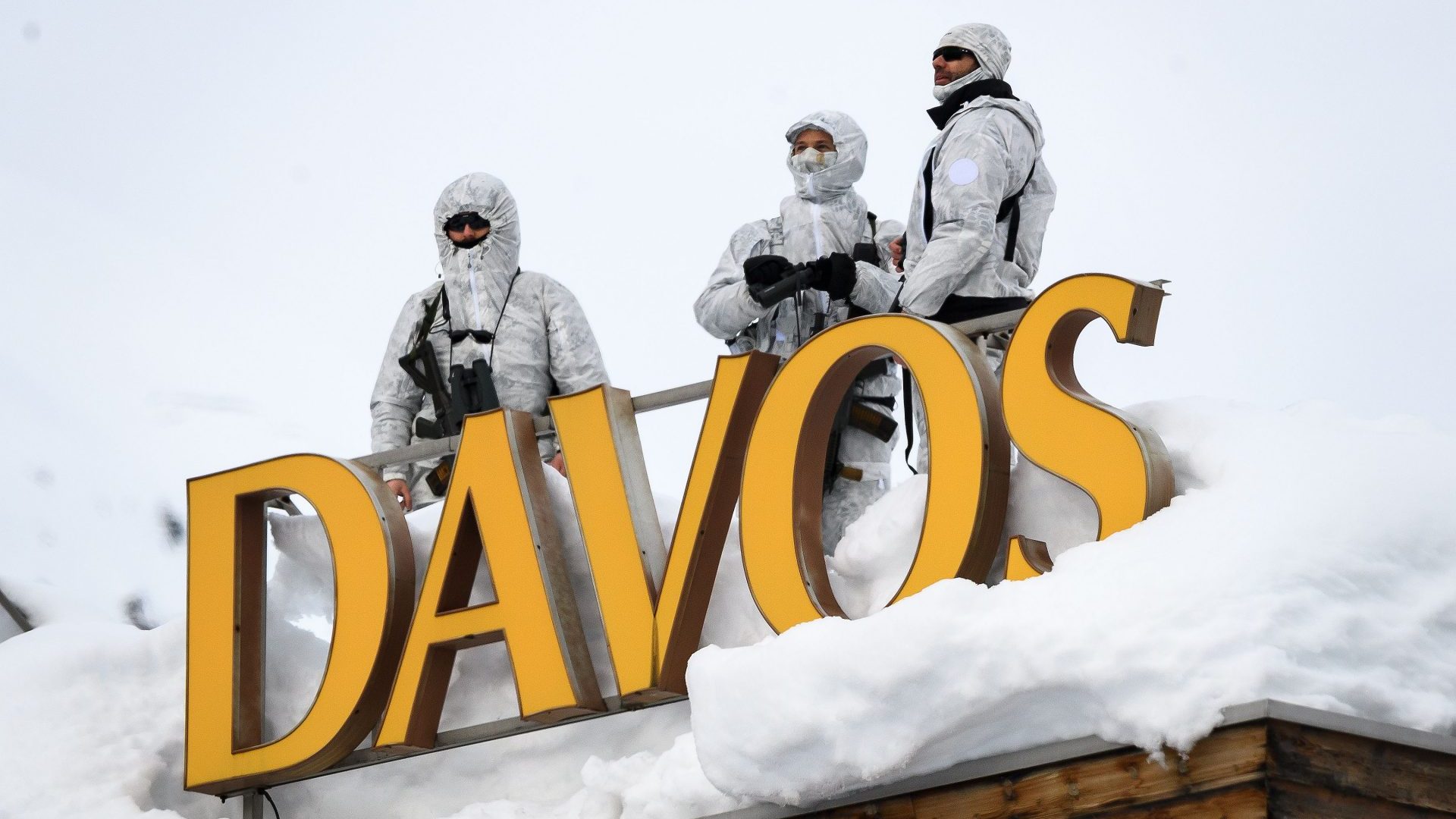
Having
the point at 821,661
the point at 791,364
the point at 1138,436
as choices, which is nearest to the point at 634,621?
the point at 791,364

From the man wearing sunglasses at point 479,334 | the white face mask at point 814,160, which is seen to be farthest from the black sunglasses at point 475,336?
the white face mask at point 814,160

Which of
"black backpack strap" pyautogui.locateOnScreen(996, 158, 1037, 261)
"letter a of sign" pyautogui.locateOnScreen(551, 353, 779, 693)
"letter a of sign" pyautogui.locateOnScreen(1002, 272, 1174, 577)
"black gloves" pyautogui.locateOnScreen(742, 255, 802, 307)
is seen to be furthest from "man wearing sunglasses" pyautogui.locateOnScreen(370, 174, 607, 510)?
"letter a of sign" pyautogui.locateOnScreen(1002, 272, 1174, 577)

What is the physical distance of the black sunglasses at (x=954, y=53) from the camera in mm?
6203

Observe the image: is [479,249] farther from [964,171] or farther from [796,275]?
[964,171]

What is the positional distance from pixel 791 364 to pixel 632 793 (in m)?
1.40

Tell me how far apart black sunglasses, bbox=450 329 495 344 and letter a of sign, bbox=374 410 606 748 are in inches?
44.3

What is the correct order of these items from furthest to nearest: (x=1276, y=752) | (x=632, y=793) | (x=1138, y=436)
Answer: (x=632, y=793)
(x=1138, y=436)
(x=1276, y=752)

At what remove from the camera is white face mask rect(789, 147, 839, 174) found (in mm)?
6695

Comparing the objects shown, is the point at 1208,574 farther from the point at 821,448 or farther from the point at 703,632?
the point at 703,632

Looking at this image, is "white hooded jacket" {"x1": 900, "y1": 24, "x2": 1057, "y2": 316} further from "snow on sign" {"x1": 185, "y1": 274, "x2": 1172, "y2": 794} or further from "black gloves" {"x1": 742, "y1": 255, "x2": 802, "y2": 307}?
"snow on sign" {"x1": 185, "y1": 274, "x2": 1172, "y2": 794}

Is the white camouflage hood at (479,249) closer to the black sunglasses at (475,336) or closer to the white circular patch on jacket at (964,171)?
the black sunglasses at (475,336)

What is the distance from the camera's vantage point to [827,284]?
622 centimetres

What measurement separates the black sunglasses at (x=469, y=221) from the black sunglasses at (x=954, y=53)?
2.15 metres

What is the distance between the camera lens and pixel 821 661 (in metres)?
4.29
